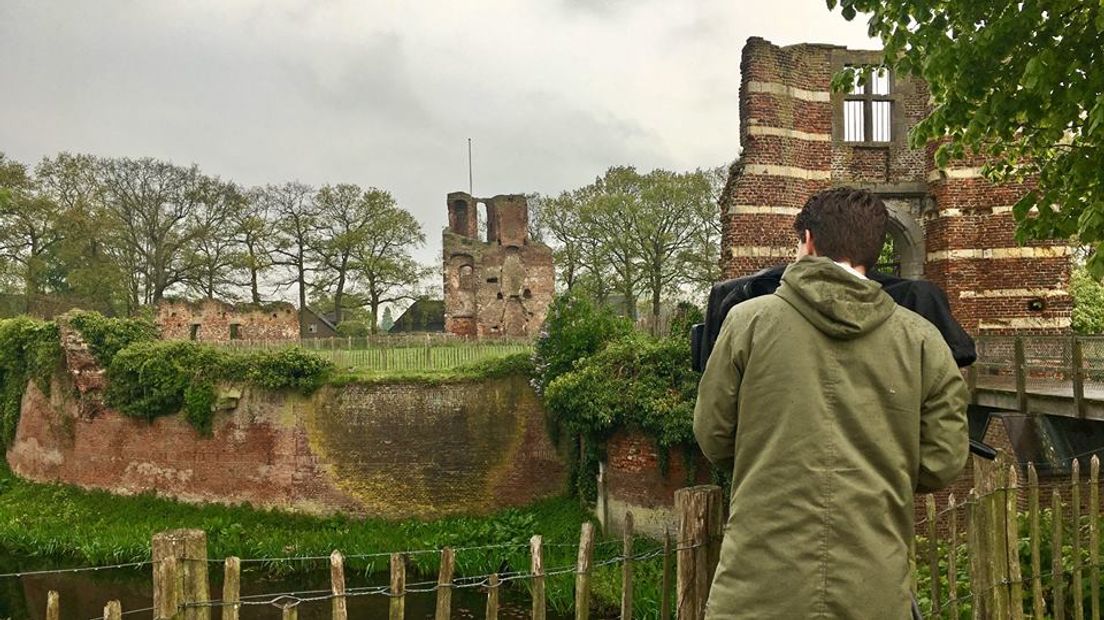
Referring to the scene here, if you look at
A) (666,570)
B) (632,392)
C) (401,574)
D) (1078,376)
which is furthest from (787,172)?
(401,574)

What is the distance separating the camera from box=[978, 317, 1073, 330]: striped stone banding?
13.8 m

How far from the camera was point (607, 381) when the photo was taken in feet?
46.9

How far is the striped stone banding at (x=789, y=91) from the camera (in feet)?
46.9

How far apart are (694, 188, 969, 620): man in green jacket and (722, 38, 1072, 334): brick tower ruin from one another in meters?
12.2

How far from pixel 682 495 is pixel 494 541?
12988 mm

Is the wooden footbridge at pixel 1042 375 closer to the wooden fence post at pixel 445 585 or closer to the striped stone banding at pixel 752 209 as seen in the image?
the striped stone banding at pixel 752 209

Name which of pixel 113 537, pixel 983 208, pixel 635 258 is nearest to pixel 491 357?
pixel 113 537

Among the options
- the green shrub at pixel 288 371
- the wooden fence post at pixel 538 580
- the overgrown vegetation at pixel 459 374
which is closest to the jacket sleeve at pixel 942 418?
the wooden fence post at pixel 538 580

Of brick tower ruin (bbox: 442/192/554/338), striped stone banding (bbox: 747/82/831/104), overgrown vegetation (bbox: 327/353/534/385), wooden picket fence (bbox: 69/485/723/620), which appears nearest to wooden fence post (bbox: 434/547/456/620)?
wooden picket fence (bbox: 69/485/723/620)

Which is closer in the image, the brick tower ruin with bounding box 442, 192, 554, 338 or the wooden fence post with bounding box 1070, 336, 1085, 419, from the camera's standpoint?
the wooden fence post with bounding box 1070, 336, 1085, 419

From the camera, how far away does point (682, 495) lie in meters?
3.20

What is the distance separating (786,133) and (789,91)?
2.55 ft

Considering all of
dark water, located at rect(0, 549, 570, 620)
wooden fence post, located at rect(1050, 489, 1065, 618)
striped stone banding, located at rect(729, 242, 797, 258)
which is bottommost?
dark water, located at rect(0, 549, 570, 620)

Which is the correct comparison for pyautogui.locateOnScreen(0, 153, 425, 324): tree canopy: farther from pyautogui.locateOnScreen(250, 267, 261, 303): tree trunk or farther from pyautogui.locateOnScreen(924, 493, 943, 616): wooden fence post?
pyautogui.locateOnScreen(924, 493, 943, 616): wooden fence post
